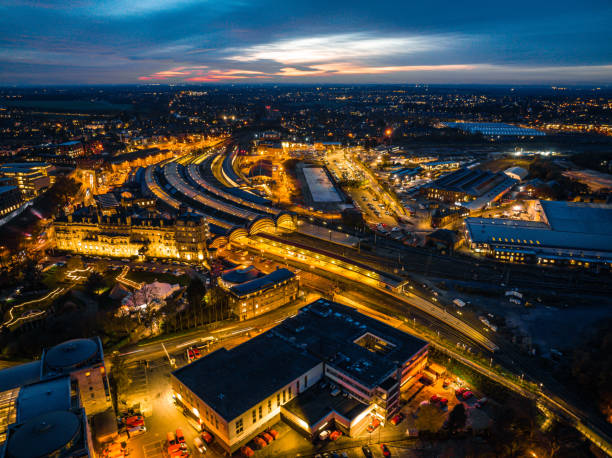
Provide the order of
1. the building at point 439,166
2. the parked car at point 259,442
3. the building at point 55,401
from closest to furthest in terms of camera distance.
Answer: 1. the building at point 55,401
2. the parked car at point 259,442
3. the building at point 439,166

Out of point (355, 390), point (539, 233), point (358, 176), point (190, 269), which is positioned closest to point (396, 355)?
point (355, 390)

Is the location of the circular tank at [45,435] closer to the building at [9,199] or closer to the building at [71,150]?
the building at [9,199]

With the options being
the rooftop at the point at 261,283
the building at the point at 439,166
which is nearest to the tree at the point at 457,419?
the rooftop at the point at 261,283

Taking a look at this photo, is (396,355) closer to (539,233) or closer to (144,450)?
(144,450)

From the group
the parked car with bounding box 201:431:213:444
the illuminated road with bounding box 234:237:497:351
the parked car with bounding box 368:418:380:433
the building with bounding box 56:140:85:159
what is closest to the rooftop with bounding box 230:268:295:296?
the illuminated road with bounding box 234:237:497:351

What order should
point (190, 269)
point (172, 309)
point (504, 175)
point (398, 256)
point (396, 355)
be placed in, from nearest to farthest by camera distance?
point (396, 355), point (172, 309), point (190, 269), point (398, 256), point (504, 175)

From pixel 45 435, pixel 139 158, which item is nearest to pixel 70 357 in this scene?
pixel 45 435
